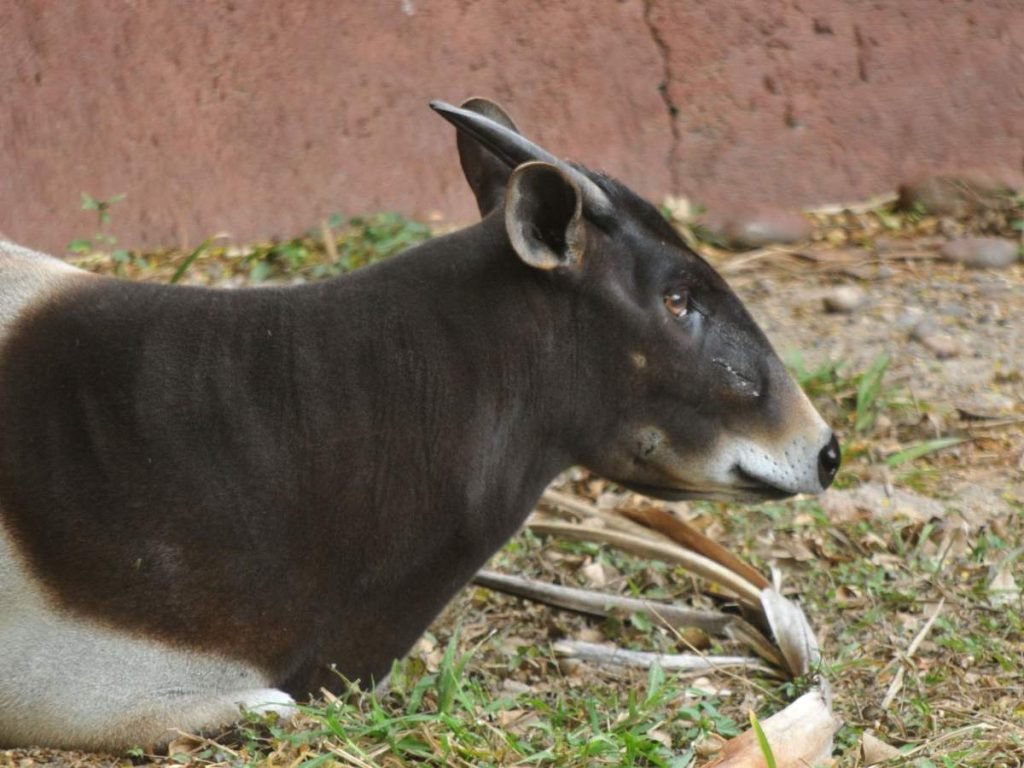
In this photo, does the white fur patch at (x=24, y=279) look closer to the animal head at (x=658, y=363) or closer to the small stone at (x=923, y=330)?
the animal head at (x=658, y=363)

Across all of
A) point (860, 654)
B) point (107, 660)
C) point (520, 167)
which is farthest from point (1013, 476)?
point (107, 660)

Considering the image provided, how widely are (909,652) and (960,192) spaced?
424cm

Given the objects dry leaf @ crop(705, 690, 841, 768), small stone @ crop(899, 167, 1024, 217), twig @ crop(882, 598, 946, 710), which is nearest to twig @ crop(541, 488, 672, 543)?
twig @ crop(882, 598, 946, 710)

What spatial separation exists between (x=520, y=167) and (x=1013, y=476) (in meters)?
3.12

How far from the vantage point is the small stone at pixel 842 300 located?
7.60 metres

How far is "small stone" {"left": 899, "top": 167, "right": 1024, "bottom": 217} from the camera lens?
8.45 m

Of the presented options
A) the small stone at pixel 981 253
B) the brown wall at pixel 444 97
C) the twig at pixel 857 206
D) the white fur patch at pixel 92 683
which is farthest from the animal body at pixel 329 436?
the twig at pixel 857 206

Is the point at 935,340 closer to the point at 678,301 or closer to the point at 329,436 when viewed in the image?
the point at 678,301

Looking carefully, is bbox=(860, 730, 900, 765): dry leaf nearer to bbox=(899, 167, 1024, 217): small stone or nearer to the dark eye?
the dark eye

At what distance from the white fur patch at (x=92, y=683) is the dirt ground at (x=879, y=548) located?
8cm

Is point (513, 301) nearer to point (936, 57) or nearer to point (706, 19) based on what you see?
point (706, 19)

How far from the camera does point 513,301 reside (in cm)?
407

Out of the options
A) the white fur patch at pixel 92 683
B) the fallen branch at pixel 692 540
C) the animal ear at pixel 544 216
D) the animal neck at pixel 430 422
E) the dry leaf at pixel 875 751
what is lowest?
the dry leaf at pixel 875 751

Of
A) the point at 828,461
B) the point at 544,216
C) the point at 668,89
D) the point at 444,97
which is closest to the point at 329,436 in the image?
the point at 544,216
